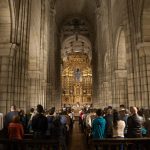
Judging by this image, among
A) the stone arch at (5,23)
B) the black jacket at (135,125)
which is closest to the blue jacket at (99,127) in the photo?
the black jacket at (135,125)

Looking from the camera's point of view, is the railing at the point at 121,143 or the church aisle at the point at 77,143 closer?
the railing at the point at 121,143

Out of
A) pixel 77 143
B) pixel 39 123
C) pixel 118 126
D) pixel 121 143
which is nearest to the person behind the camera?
pixel 121 143

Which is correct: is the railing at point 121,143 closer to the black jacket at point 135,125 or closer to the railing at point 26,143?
the black jacket at point 135,125

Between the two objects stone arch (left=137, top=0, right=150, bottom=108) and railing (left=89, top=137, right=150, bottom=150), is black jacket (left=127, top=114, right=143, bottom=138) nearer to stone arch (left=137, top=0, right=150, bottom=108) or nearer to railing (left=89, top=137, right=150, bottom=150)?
railing (left=89, top=137, right=150, bottom=150)

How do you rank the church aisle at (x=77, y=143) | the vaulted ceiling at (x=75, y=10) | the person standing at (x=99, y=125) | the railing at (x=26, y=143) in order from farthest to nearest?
the vaulted ceiling at (x=75, y=10) → the church aisle at (x=77, y=143) → the person standing at (x=99, y=125) → the railing at (x=26, y=143)

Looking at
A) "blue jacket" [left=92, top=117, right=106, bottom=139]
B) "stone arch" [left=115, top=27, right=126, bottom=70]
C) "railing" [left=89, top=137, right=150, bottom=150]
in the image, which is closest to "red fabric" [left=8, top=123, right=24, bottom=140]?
"railing" [left=89, top=137, right=150, bottom=150]

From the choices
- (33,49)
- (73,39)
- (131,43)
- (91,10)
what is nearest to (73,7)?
(91,10)

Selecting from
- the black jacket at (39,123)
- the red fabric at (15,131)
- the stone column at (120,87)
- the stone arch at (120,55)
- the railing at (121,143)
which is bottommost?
the railing at (121,143)

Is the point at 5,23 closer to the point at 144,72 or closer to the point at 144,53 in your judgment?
the point at 144,53

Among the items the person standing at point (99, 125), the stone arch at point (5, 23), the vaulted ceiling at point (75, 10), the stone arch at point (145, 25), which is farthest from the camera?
the vaulted ceiling at point (75, 10)

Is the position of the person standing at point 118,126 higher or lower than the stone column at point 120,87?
lower

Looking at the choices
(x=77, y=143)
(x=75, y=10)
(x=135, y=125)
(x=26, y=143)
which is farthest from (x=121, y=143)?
(x=75, y=10)

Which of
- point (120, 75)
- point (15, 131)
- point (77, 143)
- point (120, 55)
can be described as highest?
point (120, 55)

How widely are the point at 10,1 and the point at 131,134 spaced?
818 centimetres
